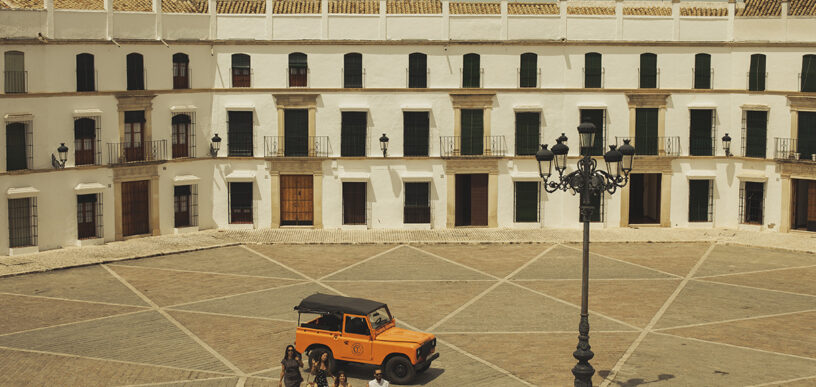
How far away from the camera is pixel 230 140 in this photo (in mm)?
55688

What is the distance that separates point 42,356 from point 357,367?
9.30 m

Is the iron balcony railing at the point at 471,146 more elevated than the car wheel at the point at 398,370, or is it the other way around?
the iron balcony railing at the point at 471,146

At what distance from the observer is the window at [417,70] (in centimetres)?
5553

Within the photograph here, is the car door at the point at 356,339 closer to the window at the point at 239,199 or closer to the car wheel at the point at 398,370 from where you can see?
the car wheel at the point at 398,370

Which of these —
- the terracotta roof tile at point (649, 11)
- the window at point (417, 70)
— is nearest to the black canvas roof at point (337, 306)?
the window at point (417, 70)

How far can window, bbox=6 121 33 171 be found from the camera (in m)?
47.8

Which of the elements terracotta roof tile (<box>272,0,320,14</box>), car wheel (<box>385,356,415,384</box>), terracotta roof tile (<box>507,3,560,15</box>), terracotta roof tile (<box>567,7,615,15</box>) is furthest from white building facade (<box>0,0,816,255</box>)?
car wheel (<box>385,356,415,384</box>)

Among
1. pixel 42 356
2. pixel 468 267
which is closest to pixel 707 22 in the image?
pixel 468 267

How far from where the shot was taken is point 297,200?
183 feet

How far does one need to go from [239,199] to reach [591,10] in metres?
20.5

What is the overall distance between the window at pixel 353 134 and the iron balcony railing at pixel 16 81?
47.9 feet

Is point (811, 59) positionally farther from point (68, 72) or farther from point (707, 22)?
point (68, 72)

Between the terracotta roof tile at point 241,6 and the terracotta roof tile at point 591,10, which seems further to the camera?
the terracotta roof tile at point 591,10

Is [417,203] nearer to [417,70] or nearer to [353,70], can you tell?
[417,70]
